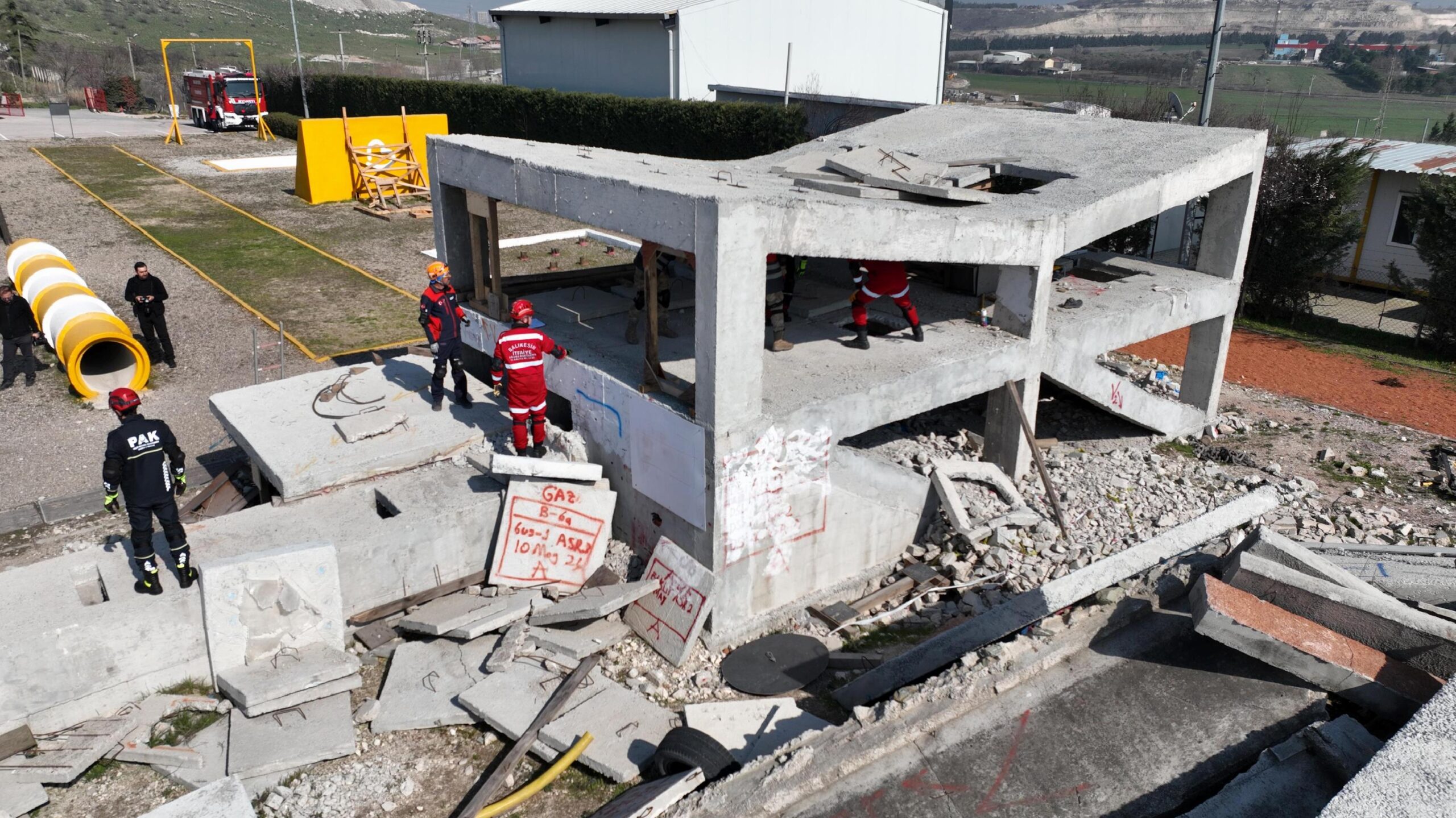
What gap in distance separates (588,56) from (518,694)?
29029mm

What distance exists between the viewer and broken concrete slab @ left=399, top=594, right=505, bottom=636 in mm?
8586

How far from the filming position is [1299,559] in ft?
24.5

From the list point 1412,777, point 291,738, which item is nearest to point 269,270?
point 291,738

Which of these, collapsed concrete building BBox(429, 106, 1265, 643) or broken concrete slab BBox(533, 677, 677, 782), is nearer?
broken concrete slab BBox(533, 677, 677, 782)

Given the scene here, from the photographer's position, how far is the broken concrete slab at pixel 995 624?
302 inches

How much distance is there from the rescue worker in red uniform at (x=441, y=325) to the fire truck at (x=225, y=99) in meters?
33.6

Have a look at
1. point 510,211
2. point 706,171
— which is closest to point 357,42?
point 510,211

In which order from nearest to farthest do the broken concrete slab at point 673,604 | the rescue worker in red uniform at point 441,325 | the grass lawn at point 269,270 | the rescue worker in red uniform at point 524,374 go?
the broken concrete slab at point 673,604
the rescue worker in red uniform at point 524,374
the rescue worker in red uniform at point 441,325
the grass lawn at point 269,270

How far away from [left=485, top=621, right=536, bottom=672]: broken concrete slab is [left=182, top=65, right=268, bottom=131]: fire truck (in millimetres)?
36995

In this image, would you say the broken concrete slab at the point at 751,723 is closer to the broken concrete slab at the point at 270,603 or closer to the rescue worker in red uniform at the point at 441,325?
the broken concrete slab at the point at 270,603

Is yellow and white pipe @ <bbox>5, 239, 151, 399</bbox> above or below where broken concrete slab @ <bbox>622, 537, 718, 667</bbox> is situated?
above

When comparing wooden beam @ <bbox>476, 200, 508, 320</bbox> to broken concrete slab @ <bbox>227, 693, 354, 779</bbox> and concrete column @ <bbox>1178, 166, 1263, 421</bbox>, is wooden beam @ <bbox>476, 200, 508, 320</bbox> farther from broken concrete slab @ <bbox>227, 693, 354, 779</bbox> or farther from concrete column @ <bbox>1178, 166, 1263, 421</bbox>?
concrete column @ <bbox>1178, 166, 1263, 421</bbox>

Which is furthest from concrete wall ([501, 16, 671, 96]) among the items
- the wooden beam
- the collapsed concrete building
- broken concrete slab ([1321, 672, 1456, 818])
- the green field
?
broken concrete slab ([1321, 672, 1456, 818])

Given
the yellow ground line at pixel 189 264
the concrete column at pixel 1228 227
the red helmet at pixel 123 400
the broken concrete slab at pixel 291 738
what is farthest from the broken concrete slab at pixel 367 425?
the concrete column at pixel 1228 227
